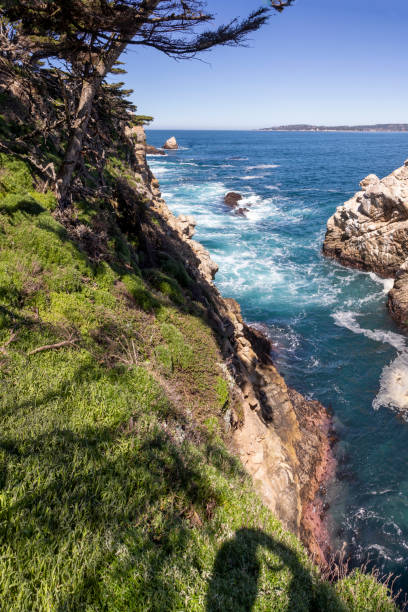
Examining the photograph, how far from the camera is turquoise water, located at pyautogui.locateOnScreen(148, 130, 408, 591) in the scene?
34.5ft

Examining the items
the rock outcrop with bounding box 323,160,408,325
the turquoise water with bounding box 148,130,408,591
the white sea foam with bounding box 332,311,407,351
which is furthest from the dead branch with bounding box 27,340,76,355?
Result: the rock outcrop with bounding box 323,160,408,325

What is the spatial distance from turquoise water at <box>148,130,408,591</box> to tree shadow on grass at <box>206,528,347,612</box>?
21.9ft

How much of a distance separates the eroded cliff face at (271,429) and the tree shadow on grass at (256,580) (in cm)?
226

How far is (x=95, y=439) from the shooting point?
435 centimetres

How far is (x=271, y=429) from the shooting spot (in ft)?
33.4

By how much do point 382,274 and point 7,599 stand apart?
28416 mm

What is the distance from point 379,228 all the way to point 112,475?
89.9 feet

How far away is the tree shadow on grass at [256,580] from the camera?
3.53 metres

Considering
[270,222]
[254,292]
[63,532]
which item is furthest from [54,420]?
[270,222]

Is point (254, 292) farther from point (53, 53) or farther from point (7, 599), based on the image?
point (7, 599)

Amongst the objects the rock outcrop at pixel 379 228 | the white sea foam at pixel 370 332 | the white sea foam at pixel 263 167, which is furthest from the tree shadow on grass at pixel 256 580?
the white sea foam at pixel 263 167

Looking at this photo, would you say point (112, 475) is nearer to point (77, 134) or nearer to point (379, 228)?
point (77, 134)

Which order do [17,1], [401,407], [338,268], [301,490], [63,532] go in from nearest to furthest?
[63,532]
[17,1]
[301,490]
[401,407]
[338,268]

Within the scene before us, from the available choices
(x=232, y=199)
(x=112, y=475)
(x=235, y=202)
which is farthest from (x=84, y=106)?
(x=232, y=199)
